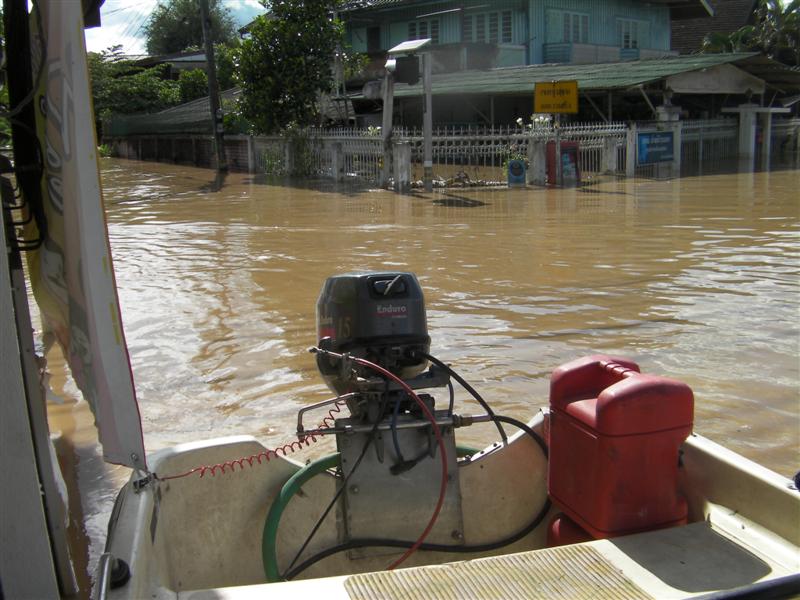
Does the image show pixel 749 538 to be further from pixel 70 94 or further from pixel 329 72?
pixel 329 72

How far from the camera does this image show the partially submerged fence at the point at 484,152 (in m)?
19.8

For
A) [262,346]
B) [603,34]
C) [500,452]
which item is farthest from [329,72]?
[500,452]

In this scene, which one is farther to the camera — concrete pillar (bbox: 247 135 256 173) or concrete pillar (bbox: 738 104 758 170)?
concrete pillar (bbox: 247 135 256 173)

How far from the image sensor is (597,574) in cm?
265

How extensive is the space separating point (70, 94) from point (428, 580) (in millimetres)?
1687

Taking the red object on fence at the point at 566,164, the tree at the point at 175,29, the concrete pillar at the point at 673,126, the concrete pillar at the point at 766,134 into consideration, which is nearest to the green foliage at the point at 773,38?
the concrete pillar at the point at 766,134

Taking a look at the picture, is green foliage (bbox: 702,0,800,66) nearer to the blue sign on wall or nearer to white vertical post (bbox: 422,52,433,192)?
the blue sign on wall

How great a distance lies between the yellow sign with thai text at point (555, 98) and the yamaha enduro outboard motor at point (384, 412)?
16.5 m

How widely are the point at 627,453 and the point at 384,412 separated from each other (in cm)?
86

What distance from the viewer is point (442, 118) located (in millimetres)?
28656

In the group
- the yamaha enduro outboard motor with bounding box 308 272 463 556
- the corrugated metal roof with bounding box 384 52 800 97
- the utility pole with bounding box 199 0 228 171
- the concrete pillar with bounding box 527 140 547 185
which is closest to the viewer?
the yamaha enduro outboard motor with bounding box 308 272 463 556

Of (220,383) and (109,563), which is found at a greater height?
(109,563)

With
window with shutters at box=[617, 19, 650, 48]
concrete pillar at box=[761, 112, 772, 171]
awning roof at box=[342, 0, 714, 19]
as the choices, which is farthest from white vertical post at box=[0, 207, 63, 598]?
window with shutters at box=[617, 19, 650, 48]

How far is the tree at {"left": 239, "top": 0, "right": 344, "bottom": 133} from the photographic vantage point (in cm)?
2238
